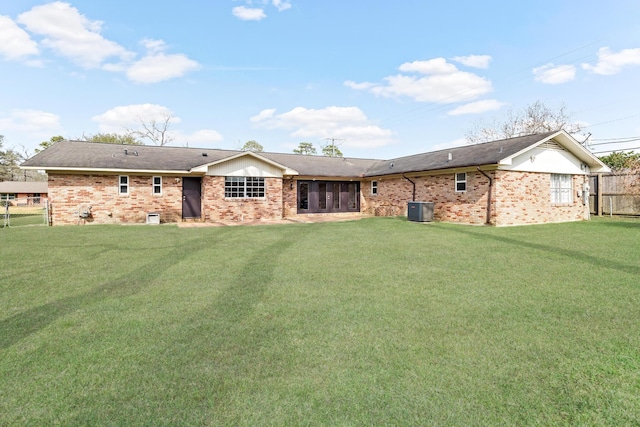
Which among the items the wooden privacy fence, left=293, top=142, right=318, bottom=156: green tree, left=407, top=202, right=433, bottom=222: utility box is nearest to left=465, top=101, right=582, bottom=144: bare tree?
the wooden privacy fence

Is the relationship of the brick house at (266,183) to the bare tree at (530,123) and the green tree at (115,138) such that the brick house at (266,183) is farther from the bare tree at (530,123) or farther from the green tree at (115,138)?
the green tree at (115,138)

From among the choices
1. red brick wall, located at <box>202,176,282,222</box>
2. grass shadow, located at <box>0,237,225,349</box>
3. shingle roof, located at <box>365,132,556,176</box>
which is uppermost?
shingle roof, located at <box>365,132,556,176</box>

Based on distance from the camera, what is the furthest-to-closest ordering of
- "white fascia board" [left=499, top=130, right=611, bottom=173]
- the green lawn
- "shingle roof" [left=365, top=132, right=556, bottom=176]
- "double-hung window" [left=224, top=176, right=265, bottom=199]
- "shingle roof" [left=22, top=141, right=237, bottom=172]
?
"double-hung window" [left=224, top=176, right=265, bottom=199] → "shingle roof" [left=22, top=141, right=237, bottom=172] → "shingle roof" [left=365, top=132, right=556, bottom=176] → "white fascia board" [left=499, top=130, right=611, bottom=173] → the green lawn

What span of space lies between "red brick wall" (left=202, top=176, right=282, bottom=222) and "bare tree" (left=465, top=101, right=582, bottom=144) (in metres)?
30.0

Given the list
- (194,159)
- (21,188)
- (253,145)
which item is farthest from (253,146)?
(194,159)

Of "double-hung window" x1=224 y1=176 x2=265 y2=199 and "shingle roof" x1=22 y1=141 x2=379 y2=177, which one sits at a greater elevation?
"shingle roof" x1=22 y1=141 x2=379 y2=177

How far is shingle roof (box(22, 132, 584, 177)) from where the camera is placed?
1481 cm

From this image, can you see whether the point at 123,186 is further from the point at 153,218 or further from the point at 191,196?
the point at 191,196

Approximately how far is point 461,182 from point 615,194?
373 inches

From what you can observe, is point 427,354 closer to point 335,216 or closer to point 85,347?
point 85,347

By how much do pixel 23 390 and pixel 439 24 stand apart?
18.6 m

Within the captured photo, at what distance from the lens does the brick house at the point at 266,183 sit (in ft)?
48.2

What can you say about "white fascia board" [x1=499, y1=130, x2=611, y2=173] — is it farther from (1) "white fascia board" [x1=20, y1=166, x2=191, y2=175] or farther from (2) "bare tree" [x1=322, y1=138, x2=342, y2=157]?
(2) "bare tree" [x1=322, y1=138, x2=342, y2=157]

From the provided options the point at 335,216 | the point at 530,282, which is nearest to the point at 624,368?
the point at 530,282
